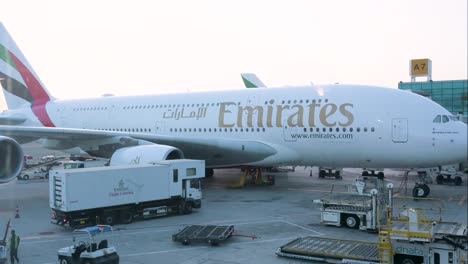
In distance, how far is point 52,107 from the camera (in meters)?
27.0

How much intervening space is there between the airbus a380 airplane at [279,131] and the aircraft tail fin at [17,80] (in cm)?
686

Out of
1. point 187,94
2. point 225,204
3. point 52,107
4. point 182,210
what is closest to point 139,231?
point 182,210

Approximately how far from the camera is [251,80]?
44.3m

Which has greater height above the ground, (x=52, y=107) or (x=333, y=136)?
(x=52, y=107)

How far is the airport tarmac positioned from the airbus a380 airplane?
4.94 ft

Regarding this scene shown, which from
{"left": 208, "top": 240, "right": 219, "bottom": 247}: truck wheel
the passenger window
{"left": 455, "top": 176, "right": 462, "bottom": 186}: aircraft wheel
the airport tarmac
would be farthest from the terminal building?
the passenger window

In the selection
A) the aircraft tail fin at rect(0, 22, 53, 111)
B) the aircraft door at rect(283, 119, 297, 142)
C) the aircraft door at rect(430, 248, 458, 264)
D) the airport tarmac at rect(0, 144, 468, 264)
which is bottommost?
the airport tarmac at rect(0, 144, 468, 264)

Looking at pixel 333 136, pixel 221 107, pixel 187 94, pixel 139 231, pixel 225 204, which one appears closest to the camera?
pixel 139 231

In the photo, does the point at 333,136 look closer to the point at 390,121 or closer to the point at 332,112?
the point at 332,112

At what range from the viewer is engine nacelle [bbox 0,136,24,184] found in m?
12.4

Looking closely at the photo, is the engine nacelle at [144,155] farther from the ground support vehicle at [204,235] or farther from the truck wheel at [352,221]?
the truck wheel at [352,221]

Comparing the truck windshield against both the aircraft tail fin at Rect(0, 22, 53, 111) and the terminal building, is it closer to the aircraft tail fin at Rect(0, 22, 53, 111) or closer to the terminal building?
the terminal building

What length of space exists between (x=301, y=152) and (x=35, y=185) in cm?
1275

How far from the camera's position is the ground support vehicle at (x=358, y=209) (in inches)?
475
